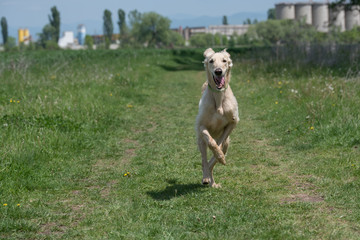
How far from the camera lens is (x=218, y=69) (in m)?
5.12

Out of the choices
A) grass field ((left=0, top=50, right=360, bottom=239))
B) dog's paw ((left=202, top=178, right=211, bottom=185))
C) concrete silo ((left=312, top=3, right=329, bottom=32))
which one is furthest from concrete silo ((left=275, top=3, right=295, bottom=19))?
dog's paw ((left=202, top=178, right=211, bottom=185))

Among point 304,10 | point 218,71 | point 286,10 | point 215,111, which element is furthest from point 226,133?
point 304,10

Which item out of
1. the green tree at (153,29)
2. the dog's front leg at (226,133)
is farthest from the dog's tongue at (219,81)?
the green tree at (153,29)

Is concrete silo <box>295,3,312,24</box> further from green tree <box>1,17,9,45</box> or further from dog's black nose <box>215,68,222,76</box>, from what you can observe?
dog's black nose <box>215,68,222,76</box>

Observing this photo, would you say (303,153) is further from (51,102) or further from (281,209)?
(51,102)

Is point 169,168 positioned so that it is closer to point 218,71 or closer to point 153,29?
point 218,71

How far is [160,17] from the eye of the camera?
10944 centimetres

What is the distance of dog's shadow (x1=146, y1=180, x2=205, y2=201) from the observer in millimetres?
5314

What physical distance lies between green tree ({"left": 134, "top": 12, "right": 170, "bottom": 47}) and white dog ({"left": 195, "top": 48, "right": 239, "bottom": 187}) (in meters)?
105

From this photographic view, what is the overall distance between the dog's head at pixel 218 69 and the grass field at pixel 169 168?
4.45ft

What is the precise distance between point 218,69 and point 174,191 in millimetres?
1680

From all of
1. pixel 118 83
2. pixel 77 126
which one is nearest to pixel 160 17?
pixel 118 83

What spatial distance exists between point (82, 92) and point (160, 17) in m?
101

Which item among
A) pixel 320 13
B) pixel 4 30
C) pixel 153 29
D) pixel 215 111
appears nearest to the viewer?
pixel 215 111
